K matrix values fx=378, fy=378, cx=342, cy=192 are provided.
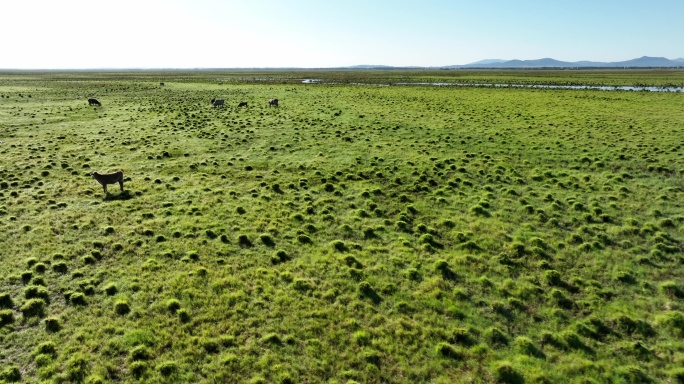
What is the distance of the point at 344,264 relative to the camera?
1641 cm

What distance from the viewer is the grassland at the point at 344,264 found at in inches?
441

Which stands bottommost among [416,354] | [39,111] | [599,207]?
[416,354]

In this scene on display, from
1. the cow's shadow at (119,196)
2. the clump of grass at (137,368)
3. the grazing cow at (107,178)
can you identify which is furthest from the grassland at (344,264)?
the grazing cow at (107,178)

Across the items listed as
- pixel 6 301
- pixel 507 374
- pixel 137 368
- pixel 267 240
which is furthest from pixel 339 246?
pixel 6 301

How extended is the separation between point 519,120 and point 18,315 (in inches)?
2061

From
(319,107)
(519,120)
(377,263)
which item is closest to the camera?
(377,263)

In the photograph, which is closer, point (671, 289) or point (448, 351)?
point (448, 351)

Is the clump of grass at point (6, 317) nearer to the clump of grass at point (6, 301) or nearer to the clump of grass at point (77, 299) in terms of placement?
the clump of grass at point (6, 301)

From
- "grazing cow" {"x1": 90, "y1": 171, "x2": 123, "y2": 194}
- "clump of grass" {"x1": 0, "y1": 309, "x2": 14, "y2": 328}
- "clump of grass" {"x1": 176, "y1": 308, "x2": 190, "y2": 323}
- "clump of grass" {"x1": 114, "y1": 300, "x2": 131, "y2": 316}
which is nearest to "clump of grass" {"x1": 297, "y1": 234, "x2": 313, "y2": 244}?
"clump of grass" {"x1": 176, "y1": 308, "x2": 190, "y2": 323}

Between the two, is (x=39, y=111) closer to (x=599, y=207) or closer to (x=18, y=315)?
(x=18, y=315)

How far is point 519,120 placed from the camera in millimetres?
49875

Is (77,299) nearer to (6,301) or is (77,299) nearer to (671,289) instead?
(6,301)

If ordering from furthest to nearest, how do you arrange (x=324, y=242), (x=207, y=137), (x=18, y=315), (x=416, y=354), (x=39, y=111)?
(x=39, y=111), (x=207, y=137), (x=324, y=242), (x=18, y=315), (x=416, y=354)

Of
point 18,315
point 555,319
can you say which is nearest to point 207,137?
point 18,315
